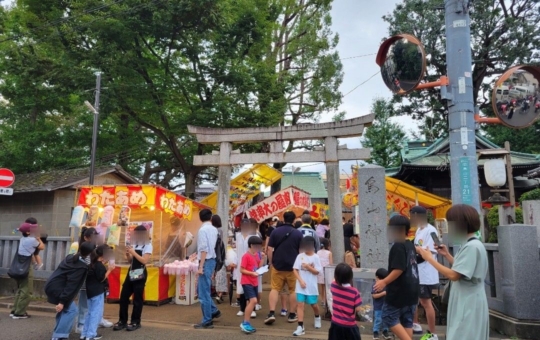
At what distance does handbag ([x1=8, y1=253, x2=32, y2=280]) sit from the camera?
7.94 m

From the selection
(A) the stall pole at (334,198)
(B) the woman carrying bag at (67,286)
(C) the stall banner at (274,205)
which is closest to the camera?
(B) the woman carrying bag at (67,286)

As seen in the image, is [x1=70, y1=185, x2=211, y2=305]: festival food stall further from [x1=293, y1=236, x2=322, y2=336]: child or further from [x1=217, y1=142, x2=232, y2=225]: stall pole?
[x1=293, y1=236, x2=322, y2=336]: child

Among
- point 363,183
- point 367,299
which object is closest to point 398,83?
point 363,183

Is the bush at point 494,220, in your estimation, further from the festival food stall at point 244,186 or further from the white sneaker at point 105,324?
the white sneaker at point 105,324

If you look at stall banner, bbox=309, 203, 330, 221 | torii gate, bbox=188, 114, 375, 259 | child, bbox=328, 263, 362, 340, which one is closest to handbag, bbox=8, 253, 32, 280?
torii gate, bbox=188, 114, 375, 259

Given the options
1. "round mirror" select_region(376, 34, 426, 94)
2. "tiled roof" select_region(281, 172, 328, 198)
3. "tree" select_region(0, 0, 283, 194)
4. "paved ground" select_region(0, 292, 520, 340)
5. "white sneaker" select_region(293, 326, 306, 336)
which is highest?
"tree" select_region(0, 0, 283, 194)

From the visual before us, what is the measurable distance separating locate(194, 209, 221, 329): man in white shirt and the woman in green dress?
179 inches

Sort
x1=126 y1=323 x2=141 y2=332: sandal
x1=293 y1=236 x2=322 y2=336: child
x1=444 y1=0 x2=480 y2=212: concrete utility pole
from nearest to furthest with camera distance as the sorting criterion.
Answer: x1=444 y1=0 x2=480 y2=212: concrete utility pole → x1=293 y1=236 x2=322 y2=336: child → x1=126 y1=323 x2=141 y2=332: sandal

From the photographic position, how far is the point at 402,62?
6.60 m

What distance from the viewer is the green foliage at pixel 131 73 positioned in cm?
1579

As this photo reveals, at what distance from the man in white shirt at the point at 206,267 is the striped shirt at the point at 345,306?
3147 millimetres

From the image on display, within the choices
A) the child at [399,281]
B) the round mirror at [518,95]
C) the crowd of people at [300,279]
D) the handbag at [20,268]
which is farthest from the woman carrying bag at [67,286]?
the round mirror at [518,95]

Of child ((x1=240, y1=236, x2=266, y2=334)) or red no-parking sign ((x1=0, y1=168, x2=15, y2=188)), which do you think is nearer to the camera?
child ((x1=240, y1=236, x2=266, y2=334))

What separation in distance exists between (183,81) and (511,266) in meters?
14.5
